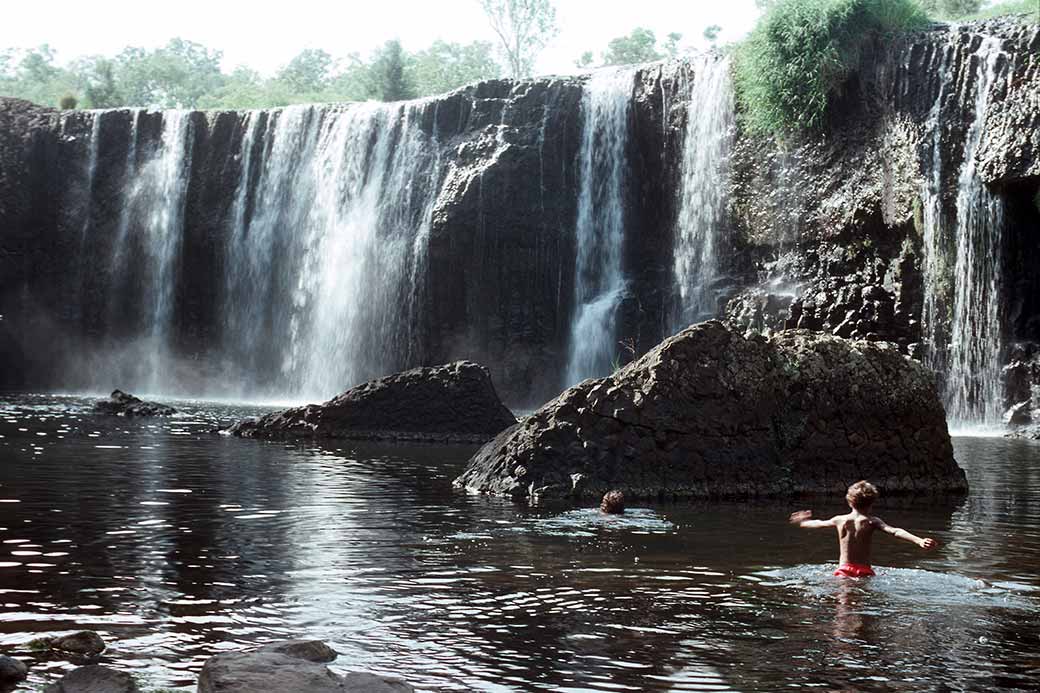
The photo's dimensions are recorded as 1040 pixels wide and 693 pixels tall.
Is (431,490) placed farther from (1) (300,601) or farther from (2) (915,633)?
(2) (915,633)

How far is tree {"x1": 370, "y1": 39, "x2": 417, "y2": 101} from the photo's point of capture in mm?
73750

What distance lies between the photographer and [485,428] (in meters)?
23.3

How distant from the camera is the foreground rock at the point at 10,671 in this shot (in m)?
6.04

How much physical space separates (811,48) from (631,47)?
7768 cm

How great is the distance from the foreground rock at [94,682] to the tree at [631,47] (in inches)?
4114

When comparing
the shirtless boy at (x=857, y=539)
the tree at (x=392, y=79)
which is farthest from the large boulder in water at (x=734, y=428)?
the tree at (x=392, y=79)

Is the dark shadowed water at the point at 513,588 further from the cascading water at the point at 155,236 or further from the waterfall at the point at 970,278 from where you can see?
the cascading water at the point at 155,236

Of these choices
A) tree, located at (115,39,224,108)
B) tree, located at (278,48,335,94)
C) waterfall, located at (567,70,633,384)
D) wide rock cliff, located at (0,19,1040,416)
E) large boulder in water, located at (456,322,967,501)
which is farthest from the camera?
tree, located at (278,48,335,94)

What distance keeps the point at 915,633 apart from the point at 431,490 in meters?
8.12

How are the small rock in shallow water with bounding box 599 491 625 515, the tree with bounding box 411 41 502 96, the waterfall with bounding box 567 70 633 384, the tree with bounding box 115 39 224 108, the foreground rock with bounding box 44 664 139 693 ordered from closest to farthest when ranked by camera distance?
the foreground rock with bounding box 44 664 139 693
the small rock in shallow water with bounding box 599 491 625 515
the waterfall with bounding box 567 70 633 384
the tree with bounding box 411 41 502 96
the tree with bounding box 115 39 224 108

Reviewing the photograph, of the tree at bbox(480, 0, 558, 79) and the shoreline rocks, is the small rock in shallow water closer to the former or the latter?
the shoreline rocks

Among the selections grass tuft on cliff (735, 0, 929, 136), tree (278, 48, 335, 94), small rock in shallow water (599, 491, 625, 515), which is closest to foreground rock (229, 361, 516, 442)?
small rock in shallow water (599, 491, 625, 515)

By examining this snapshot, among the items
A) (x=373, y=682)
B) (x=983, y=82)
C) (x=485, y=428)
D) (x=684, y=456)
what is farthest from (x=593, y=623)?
(x=983, y=82)

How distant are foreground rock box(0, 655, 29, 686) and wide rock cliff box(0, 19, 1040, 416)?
25743mm
